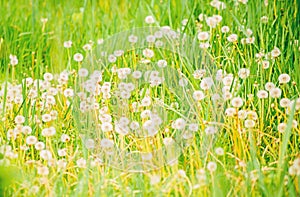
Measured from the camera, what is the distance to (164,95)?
2.72 meters

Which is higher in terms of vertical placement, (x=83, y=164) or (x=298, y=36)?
(x=298, y=36)

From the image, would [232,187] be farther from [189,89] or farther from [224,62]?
[224,62]

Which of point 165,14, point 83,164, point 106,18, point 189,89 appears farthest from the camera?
point 106,18

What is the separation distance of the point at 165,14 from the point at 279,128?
1.37 meters

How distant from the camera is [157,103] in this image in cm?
261

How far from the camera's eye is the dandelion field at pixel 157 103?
2158 millimetres

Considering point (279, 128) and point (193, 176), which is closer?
point (193, 176)

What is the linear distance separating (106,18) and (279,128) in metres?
1.73

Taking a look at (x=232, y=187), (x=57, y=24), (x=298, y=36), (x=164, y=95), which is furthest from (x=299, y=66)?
(x=57, y=24)

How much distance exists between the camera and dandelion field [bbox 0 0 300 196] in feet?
7.08

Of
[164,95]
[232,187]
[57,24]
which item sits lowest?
[232,187]

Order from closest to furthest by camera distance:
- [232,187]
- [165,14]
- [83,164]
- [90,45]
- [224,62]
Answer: [232,187] → [83,164] → [224,62] → [90,45] → [165,14]

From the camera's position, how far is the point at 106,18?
3754mm

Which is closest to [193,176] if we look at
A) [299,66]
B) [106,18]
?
[299,66]
